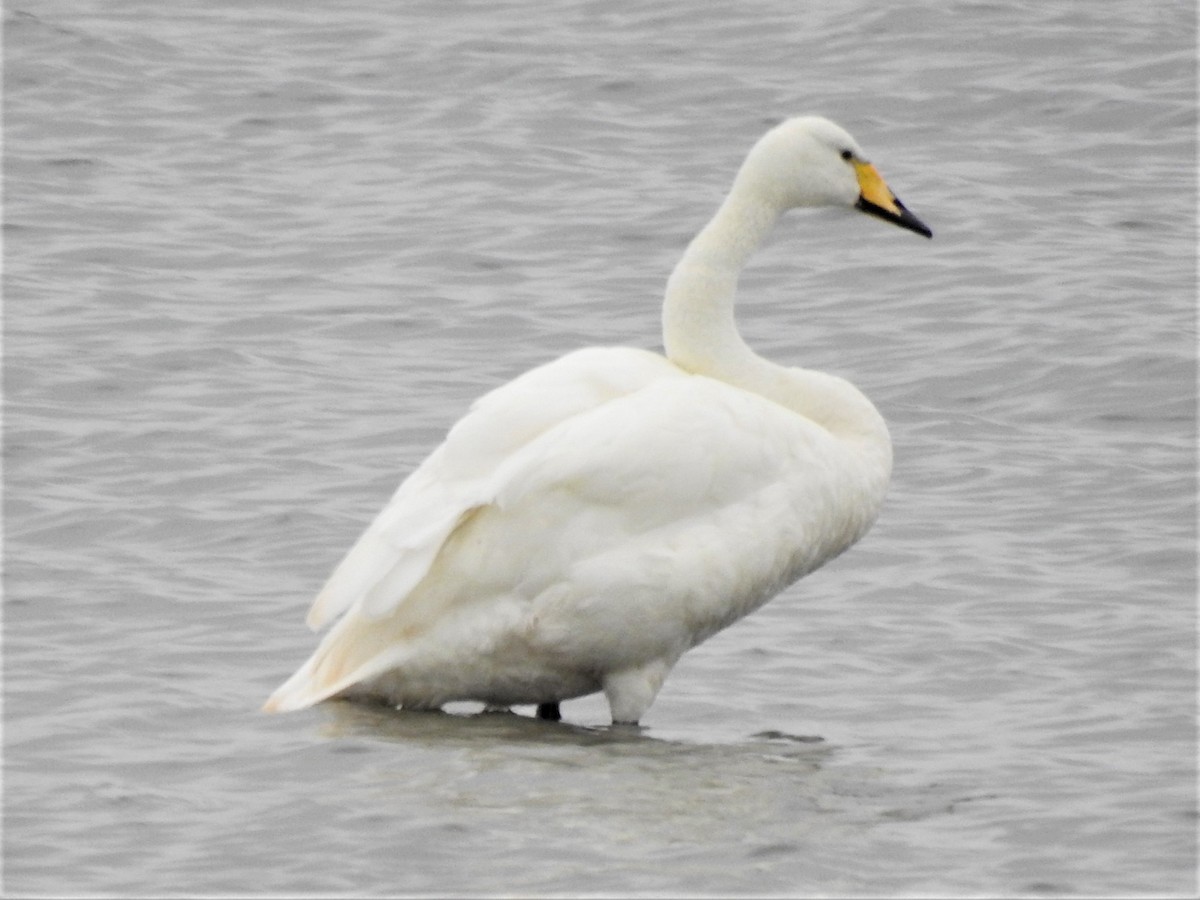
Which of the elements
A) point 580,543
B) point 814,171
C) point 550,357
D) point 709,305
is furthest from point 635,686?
point 550,357

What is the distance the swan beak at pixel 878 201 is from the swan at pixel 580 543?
100 centimetres

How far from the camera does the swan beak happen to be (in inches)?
327

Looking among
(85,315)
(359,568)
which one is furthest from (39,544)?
(85,315)

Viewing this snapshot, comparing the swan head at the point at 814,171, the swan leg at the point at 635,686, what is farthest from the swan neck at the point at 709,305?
the swan leg at the point at 635,686

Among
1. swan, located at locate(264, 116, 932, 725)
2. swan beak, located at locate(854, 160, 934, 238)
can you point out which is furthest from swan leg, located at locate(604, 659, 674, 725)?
swan beak, located at locate(854, 160, 934, 238)

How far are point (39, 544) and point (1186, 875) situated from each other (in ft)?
14.8

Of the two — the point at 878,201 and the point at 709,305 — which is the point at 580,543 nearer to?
the point at 709,305

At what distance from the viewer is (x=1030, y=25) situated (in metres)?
17.0

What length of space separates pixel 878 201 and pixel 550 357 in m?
3.34

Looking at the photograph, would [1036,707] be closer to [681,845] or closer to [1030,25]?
[681,845]

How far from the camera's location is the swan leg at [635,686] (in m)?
7.46

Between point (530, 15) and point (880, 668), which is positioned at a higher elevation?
point (530, 15)

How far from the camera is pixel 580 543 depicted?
7.34 meters

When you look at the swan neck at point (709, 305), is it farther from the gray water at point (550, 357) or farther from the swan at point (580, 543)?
the gray water at point (550, 357)
